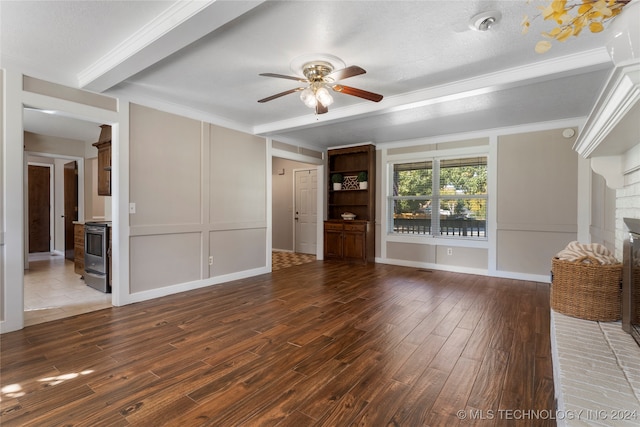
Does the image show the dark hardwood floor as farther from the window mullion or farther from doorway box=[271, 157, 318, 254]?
doorway box=[271, 157, 318, 254]

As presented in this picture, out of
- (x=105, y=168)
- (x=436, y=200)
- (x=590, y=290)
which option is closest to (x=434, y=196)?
(x=436, y=200)

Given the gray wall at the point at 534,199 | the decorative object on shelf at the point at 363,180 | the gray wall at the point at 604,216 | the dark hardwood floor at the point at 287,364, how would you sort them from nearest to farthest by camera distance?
the dark hardwood floor at the point at 287,364
the gray wall at the point at 604,216
the gray wall at the point at 534,199
the decorative object on shelf at the point at 363,180

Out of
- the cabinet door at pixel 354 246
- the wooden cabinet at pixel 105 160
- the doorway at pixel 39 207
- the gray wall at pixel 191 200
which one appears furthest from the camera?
the doorway at pixel 39 207

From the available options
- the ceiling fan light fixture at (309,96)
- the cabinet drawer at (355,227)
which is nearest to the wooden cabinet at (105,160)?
the ceiling fan light fixture at (309,96)

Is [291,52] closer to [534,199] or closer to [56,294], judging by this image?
[56,294]

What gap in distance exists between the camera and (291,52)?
8.20 feet

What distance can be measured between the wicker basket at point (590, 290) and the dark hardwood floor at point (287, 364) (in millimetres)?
476

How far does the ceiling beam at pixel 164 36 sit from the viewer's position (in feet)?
5.83

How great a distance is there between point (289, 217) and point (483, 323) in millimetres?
Answer: 5410

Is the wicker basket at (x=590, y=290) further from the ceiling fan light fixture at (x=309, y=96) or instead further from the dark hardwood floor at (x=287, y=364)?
the ceiling fan light fixture at (x=309, y=96)

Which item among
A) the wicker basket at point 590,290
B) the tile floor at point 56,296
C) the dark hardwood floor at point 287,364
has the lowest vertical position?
the dark hardwood floor at point 287,364

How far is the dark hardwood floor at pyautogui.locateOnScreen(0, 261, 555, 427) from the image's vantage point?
1.64m

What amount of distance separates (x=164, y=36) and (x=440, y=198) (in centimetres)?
482

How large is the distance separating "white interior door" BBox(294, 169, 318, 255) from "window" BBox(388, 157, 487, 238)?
77.6 inches
